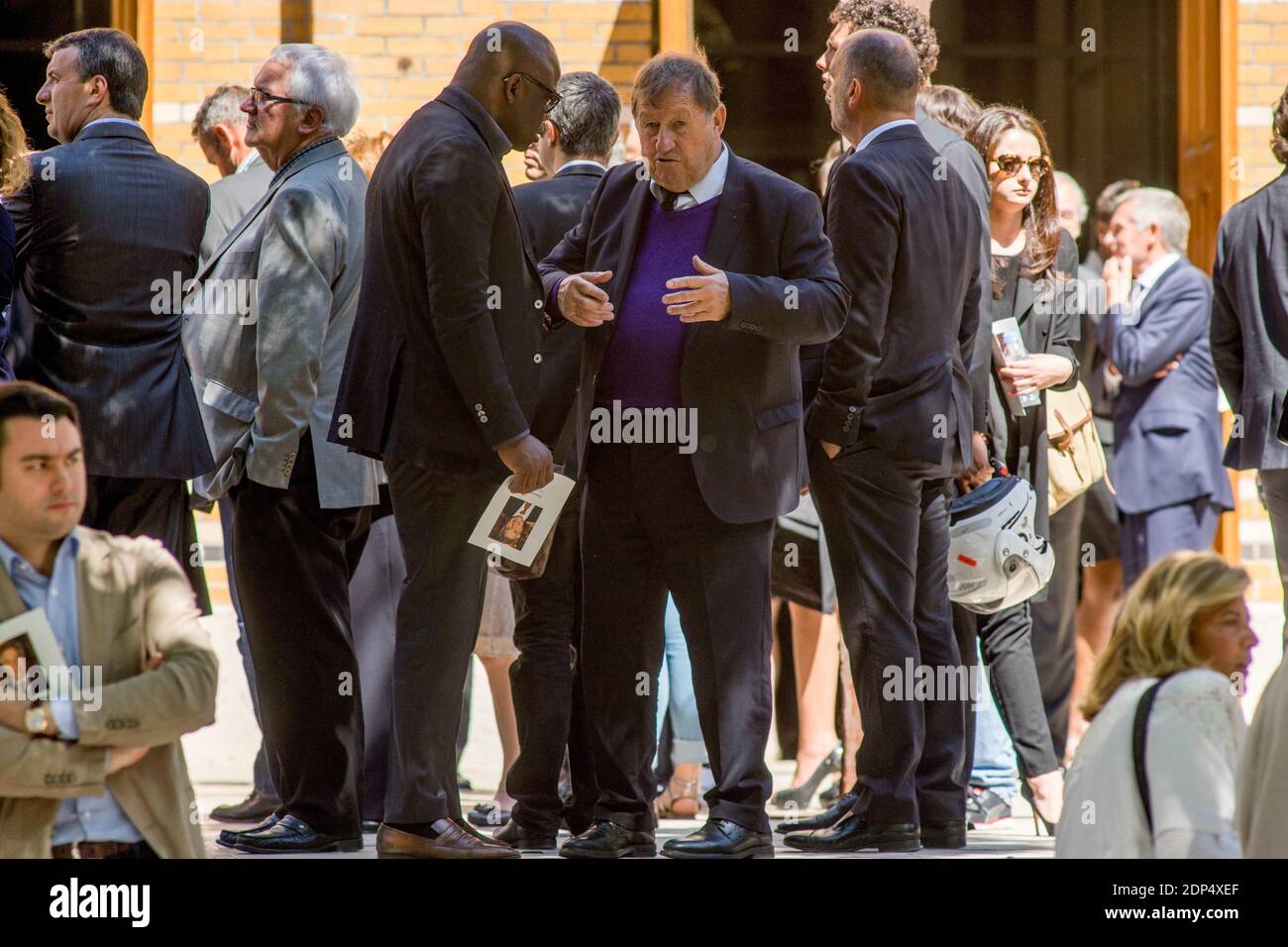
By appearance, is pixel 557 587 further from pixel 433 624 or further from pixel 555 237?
pixel 555 237

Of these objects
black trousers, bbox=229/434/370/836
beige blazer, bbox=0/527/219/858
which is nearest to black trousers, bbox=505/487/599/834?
black trousers, bbox=229/434/370/836

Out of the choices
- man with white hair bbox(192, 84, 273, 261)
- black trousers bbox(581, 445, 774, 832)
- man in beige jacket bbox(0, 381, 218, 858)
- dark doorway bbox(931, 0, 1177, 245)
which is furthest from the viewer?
dark doorway bbox(931, 0, 1177, 245)

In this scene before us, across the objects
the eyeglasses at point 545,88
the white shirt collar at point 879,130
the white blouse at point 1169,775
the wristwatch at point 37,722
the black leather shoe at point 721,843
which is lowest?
the black leather shoe at point 721,843

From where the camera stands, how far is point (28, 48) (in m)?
8.84

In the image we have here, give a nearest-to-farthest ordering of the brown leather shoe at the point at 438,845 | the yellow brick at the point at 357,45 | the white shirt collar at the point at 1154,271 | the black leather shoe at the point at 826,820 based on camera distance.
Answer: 1. the brown leather shoe at the point at 438,845
2. the black leather shoe at the point at 826,820
3. the white shirt collar at the point at 1154,271
4. the yellow brick at the point at 357,45

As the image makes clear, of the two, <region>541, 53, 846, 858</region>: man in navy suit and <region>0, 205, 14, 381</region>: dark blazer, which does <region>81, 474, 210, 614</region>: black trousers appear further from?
<region>541, 53, 846, 858</region>: man in navy suit

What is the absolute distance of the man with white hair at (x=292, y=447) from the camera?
5160mm

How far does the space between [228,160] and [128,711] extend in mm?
3645

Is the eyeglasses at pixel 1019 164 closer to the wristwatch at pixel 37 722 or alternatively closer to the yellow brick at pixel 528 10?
the yellow brick at pixel 528 10

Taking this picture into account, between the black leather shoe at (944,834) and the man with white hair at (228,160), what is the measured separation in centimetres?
296

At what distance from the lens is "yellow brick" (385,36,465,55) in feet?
27.4

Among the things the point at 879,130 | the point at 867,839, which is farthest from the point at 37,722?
the point at 879,130

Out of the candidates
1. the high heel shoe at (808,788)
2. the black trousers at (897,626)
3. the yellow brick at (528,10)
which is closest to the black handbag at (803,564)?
the high heel shoe at (808,788)
